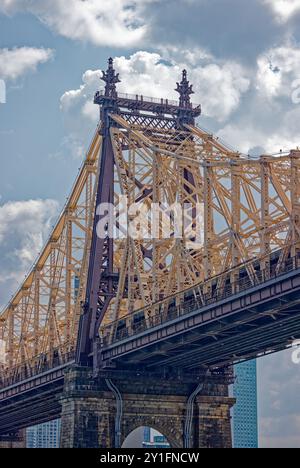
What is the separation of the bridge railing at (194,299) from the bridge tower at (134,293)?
372mm

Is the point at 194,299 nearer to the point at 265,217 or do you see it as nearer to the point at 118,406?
the point at 265,217

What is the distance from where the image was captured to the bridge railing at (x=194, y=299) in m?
76.4

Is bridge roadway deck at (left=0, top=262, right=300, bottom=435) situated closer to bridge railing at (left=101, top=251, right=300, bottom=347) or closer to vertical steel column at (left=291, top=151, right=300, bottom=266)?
bridge railing at (left=101, top=251, right=300, bottom=347)

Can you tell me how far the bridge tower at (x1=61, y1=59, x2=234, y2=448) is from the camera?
96.3m

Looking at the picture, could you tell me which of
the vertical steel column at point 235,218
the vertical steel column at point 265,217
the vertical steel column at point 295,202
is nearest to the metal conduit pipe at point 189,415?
the vertical steel column at point 235,218

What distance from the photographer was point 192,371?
100500 millimetres

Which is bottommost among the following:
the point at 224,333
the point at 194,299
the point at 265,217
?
the point at 224,333

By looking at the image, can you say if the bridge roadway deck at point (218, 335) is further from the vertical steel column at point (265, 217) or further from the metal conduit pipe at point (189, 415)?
the vertical steel column at point (265, 217)

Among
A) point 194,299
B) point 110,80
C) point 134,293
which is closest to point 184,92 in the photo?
point 110,80

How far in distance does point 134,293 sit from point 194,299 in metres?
15.5

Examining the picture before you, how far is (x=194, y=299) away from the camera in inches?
3420
